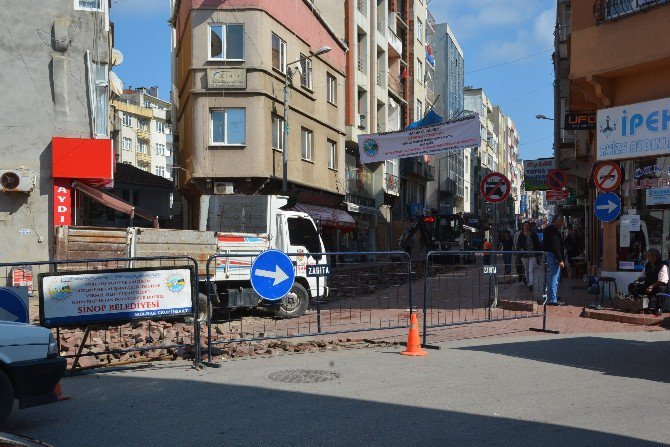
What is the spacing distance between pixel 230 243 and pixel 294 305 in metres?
1.86

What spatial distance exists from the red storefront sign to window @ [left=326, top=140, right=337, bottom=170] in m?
15.5

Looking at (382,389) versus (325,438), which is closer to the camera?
(325,438)

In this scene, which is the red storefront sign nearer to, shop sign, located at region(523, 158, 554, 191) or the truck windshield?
the truck windshield

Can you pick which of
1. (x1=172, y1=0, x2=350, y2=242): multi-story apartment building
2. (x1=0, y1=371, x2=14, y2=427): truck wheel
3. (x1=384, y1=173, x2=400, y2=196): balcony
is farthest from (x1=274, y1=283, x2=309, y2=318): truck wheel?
(x1=384, y1=173, x2=400, y2=196): balcony

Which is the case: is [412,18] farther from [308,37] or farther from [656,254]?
[656,254]

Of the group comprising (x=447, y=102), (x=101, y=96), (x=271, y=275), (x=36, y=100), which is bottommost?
(x=271, y=275)

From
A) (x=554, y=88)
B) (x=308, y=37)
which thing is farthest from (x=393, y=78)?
(x=308, y=37)

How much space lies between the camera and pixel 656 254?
12328 mm

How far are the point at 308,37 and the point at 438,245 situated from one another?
44.8 ft

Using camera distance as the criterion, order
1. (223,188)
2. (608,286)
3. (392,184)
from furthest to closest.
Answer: (392,184)
(223,188)
(608,286)

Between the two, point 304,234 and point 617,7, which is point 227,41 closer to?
point 304,234

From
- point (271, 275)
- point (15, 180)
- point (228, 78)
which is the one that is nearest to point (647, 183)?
point (271, 275)

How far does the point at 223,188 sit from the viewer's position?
965 inches

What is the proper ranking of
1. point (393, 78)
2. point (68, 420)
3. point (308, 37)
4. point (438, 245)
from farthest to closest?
point (393, 78), point (438, 245), point (308, 37), point (68, 420)
